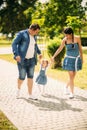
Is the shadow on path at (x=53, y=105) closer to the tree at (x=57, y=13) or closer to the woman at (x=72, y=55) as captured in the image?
the woman at (x=72, y=55)

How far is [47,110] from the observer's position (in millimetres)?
7430

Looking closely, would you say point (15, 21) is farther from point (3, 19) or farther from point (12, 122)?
point (12, 122)

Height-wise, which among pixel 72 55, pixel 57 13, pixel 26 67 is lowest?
pixel 57 13

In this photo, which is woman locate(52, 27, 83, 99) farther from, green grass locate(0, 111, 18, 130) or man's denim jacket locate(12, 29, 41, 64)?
green grass locate(0, 111, 18, 130)

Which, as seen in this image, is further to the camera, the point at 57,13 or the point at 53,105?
the point at 57,13

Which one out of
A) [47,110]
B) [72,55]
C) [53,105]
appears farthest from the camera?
[72,55]

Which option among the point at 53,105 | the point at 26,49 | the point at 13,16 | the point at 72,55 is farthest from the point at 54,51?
the point at 13,16

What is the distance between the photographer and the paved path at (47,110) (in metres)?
6.21

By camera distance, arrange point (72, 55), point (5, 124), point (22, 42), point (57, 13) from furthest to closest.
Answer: point (57, 13) < point (72, 55) < point (22, 42) < point (5, 124)

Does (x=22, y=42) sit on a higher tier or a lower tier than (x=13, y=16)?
higher

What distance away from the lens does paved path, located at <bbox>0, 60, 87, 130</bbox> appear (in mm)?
6215

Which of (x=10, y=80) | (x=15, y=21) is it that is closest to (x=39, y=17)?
(x=15, y=21)

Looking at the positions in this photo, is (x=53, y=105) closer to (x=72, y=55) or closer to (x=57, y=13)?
(x=72, y=55)

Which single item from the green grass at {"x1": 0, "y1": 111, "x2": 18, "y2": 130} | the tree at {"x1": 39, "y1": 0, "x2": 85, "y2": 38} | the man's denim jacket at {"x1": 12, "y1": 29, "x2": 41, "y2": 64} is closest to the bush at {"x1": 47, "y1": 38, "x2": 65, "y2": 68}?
the man's denim jacket at {"x1": 12, "y1": 29, "x2": 41, "y2": 64}
